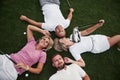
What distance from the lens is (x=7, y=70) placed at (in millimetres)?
3076

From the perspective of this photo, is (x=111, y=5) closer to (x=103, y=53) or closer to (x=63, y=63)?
(x=103, y=53)

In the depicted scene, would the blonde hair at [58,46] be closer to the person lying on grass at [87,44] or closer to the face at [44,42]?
the person lying on grass at [87,44]

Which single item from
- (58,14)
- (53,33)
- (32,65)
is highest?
(58,14)

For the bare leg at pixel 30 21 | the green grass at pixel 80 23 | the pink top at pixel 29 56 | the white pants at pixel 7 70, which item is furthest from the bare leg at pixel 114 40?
the white pants at pixel 7 70

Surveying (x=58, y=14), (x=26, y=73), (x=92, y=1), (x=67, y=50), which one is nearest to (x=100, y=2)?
(x=92, y=1)

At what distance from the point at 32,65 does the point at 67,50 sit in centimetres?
60

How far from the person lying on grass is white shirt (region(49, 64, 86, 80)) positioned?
22cm

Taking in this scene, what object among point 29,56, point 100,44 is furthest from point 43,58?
point 100,44

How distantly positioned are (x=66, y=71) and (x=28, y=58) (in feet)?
1.91

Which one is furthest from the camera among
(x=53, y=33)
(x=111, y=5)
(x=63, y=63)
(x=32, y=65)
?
(x=111, y=5)

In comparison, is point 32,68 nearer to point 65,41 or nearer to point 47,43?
point 47,43

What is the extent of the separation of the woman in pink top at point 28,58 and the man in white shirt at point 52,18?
17 centimetres

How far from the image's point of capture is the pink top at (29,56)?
3.27m

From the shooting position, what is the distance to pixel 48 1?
384 centimetres
